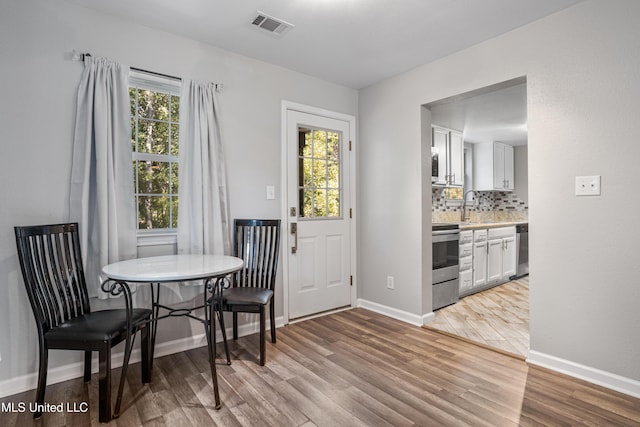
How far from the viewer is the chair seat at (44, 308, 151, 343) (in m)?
1.74

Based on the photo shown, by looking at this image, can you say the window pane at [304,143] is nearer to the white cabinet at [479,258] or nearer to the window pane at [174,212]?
the window pane at [174,212]

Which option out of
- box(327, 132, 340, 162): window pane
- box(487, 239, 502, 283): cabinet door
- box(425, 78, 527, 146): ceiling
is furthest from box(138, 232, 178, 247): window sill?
box(487, 239, 502, 283): cabinet door

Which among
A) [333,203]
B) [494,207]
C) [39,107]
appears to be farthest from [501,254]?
[39,107]

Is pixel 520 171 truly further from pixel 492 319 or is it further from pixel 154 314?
pixel 154 314

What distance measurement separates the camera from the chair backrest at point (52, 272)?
180cm

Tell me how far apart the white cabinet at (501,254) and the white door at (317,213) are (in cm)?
218

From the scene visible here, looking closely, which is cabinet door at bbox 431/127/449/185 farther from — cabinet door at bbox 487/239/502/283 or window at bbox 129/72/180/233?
window at bbox 129/72/180/233

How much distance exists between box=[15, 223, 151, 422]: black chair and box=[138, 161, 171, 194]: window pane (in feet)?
1.99

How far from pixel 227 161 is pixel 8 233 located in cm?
149

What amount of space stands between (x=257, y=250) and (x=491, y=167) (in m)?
4.73

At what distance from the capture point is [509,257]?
5.05 meters

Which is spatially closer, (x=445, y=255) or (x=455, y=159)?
(x=445, y=255)

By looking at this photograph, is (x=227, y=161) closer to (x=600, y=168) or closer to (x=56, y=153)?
(x=56, y=153)

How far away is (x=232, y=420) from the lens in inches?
69.2
